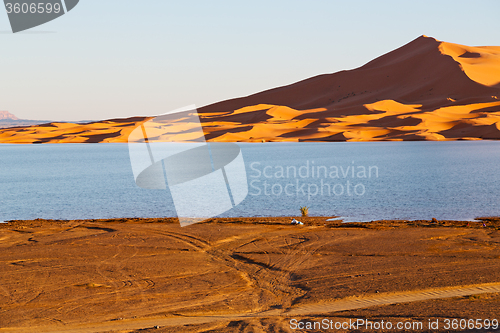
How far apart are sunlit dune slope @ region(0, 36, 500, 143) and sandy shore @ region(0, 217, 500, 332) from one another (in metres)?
81.6

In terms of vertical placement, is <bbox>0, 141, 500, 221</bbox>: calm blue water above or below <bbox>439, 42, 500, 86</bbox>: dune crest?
below

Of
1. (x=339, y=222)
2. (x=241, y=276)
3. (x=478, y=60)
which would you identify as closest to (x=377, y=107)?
(x=478, y=60)

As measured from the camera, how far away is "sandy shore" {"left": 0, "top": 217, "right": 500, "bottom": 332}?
7.90 meters

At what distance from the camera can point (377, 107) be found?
393ft

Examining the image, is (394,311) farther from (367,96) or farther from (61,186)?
(367,96)

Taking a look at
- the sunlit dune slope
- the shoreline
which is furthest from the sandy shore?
the sunlit dune slope

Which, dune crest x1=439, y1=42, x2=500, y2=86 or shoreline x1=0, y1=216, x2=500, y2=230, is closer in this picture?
shoreline x1=0, y1=216, x2=500, y2=230

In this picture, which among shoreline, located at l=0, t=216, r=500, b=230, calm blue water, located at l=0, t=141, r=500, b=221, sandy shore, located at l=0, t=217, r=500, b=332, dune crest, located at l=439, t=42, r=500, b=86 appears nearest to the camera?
sandy shore, located at l=0, t=217, r=500, b=332

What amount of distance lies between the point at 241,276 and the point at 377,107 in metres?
115

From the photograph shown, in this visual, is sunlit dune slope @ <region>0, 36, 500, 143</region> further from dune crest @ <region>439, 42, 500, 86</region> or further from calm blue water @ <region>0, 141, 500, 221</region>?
calm blue water @ <region>0, 141, 500, 221</region>

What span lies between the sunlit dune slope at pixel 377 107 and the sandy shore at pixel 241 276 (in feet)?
268

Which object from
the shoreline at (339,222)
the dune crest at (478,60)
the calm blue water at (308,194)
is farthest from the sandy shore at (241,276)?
the dune crest at (478,60)

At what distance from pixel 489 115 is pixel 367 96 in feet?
161

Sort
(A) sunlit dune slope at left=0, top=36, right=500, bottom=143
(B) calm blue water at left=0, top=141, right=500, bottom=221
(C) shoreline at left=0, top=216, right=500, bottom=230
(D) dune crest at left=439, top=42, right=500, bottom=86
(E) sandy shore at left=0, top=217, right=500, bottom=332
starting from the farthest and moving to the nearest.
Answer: (D) dune crest at left=439, top=42, right=500, bottom=86
(A) sunlit dune slope at left=0, top=36, right=500, bottom=143
(B) calm blue water at left=0, top=141, right=500, bottom=221
(C) shoreline at left=0, top=216, right=500, bottom=230
(E) sandy shore at left=0, top=217, right=500, bottom=332
